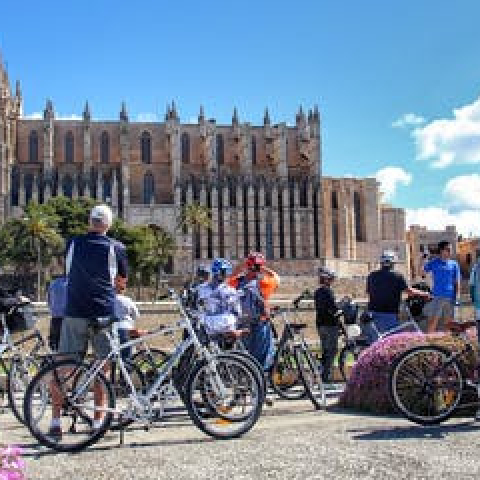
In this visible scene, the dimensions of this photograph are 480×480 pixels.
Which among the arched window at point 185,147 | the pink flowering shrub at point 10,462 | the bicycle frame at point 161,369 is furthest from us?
the arched window at point 185,147

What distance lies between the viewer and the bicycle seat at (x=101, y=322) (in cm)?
621

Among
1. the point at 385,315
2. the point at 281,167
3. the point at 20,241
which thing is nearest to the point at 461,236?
the point at 281,167

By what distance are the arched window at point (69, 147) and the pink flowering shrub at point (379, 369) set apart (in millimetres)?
73297

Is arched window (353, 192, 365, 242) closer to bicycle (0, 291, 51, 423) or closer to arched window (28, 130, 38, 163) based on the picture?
arched window (28, 130, 38, 163)

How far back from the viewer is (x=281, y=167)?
7938 centimetres

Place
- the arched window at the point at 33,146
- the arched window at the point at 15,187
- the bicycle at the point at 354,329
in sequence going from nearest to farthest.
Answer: the bicycle at the point at 354,329
the arched window at the point at 15,187
the arched window at the point at 33,146

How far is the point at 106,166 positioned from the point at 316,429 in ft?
240

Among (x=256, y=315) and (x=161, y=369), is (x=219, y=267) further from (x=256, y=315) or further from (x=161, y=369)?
(x=161, y=369)

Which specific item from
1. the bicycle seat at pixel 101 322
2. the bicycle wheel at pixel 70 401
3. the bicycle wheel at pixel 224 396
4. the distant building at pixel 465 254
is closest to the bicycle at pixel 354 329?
the bicycle wheel at pixel 224 396

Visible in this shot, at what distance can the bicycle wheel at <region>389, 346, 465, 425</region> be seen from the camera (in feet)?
21.6

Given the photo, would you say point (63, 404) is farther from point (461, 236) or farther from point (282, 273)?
point (461, 236)

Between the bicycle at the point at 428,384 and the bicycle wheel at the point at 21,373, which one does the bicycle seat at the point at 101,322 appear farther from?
the bicycle at the point at 428,384

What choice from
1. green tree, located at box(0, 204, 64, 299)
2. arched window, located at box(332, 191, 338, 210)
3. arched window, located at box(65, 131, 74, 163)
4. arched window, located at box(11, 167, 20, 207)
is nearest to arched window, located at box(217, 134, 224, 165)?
arched window, located at box(332, 191, 338, 210)

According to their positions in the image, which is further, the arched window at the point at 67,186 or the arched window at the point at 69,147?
the arched window at the point at 69,147
